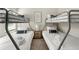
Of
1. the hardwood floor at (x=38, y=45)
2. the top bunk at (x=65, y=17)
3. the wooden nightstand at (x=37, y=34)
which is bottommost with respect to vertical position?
the hardwood floor at (x=38, y=45)

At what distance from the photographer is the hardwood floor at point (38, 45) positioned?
2.68ft

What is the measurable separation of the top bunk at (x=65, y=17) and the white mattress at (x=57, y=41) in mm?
124

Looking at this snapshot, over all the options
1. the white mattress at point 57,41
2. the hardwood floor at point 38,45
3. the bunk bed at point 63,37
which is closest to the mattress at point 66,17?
the bunk bed at point 63,37

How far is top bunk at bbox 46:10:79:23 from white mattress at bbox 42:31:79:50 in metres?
0.12

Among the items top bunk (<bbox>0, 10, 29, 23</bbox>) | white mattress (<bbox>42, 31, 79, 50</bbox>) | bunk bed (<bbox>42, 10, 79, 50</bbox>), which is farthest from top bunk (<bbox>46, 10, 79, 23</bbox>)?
top bunk (<bbox>0, 10, 29, 23</bbox>)

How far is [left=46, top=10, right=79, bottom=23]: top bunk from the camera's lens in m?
0.83

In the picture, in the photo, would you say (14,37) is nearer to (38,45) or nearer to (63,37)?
(38,45)

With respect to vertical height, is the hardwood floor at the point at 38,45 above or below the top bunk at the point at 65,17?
below

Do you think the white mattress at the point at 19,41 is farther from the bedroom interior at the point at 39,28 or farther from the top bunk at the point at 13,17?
the top bunk at the point at 13,17

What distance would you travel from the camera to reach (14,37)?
2.72ft
